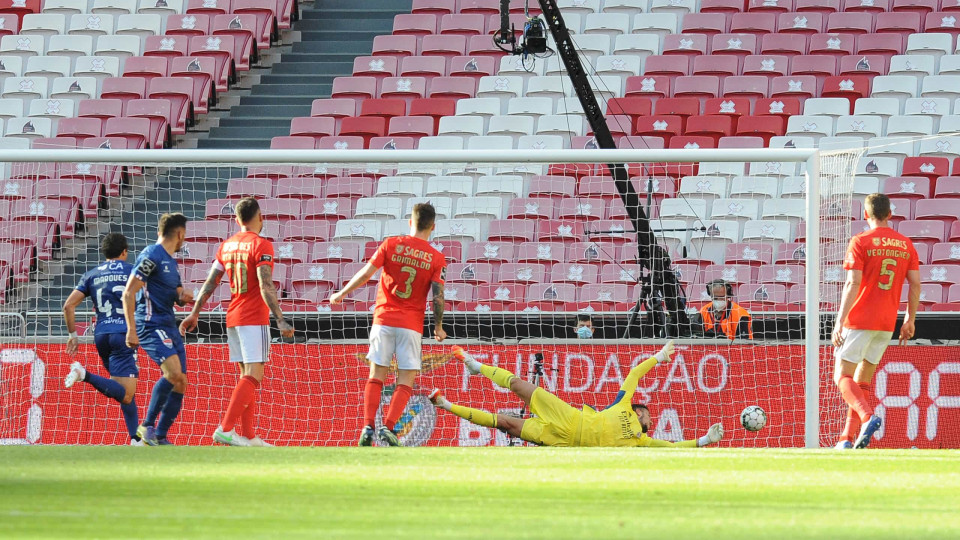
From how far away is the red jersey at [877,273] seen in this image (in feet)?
27.5

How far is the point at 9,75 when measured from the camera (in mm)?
17062

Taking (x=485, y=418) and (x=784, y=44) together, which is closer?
(x=485, y=418)

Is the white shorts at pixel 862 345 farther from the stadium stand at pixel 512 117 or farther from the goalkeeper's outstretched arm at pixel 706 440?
the stadium stand at pixel 512 117

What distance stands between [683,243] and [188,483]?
25.5ft

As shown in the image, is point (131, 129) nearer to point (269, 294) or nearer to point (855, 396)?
point (269, 294)

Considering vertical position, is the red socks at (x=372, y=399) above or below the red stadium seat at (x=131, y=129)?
below

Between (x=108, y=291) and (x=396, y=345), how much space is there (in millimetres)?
2186

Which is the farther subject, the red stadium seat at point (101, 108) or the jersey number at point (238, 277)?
the red stadium seat at point (101, 108)

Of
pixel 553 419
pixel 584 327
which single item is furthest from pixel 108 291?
pixel 584 327

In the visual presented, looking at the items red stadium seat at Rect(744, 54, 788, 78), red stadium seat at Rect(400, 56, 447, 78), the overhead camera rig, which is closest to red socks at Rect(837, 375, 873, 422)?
the overhead camera rig

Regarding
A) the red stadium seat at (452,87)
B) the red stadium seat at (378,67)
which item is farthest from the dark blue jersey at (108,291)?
the red stadium seat at (378,67)

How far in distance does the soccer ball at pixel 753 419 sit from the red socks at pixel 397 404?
2525 millimetres

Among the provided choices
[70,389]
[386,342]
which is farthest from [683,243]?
[70,389]

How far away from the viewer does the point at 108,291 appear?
9117 millimetres
